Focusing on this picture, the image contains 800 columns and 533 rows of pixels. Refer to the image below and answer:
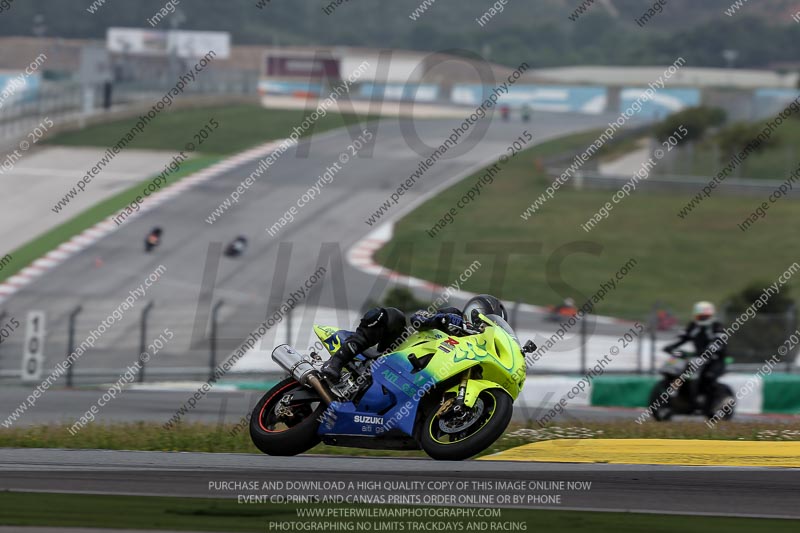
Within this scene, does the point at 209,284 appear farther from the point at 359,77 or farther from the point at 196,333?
the point at 359,77

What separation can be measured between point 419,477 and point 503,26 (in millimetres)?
114042

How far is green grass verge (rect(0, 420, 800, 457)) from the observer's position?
9609 mm

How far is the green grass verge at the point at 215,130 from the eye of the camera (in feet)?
149

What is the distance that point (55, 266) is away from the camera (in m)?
28.7

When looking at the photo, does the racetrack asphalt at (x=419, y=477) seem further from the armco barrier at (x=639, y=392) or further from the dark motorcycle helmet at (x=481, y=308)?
the armco barrier at (x=639, y=392)

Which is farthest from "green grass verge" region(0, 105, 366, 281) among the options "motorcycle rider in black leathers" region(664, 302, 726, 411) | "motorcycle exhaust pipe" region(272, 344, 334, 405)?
"motorcycle exhaust pipe" region(272, 344, 334, 405)

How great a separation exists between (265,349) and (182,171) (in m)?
20.3

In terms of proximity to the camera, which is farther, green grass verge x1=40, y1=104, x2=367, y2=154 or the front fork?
green grass verge x1=40, y1=104, x2=367, y2=154

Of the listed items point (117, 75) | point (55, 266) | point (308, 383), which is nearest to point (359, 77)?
point (117, 75)

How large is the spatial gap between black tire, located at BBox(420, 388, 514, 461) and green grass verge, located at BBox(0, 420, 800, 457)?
105cm

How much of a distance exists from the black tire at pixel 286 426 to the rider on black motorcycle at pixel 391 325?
320 millimetres

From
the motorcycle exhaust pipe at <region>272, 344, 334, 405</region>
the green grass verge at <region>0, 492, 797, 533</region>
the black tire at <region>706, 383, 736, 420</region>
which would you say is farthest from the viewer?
the black tire at <region>706, 383, 736, 420</region>

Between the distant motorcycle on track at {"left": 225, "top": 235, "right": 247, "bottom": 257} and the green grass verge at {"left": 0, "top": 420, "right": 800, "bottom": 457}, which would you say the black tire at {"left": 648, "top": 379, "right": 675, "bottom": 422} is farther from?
the distant motorcycle on track at {"left": 225, "top": 235, "right": 247, "bottom": 257}

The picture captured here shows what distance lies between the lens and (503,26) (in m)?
118
